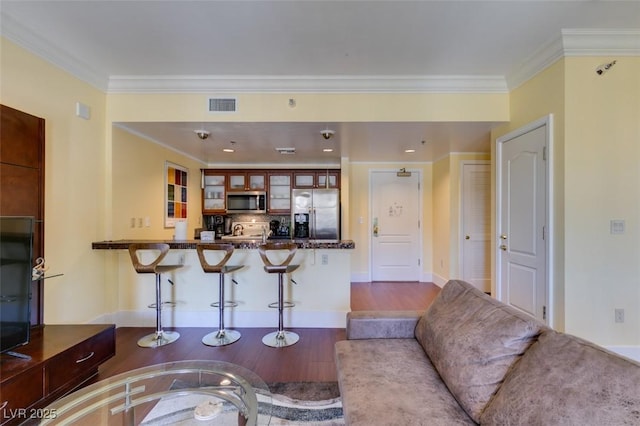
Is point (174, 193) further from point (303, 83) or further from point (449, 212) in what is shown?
point (449, 212)

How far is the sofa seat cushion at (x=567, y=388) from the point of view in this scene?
0.81 meters

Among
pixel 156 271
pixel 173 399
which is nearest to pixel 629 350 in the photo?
pixel 173 399

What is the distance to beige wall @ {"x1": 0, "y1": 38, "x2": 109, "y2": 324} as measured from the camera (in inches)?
90.9

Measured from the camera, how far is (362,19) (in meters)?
2.10

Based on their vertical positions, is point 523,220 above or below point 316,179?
below

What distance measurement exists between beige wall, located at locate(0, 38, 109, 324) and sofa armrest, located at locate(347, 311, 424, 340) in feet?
8.78

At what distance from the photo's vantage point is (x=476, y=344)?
133 centimetres

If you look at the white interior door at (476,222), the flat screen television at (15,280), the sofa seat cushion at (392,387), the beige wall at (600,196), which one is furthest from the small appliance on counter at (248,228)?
the beige wall at (600,196)

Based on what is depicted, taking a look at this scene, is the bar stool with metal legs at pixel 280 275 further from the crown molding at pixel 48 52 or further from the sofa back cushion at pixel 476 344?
the crown molding at pixel 48 52

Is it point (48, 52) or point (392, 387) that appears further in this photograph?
point (48, 52)

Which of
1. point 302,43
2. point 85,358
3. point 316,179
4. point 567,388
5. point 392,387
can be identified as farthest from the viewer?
point 316,179

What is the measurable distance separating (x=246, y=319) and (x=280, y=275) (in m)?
0.76

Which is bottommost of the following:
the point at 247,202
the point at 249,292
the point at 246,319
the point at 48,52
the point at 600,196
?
the point at 246,319

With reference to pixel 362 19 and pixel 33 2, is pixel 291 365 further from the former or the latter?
pixel 33 2
